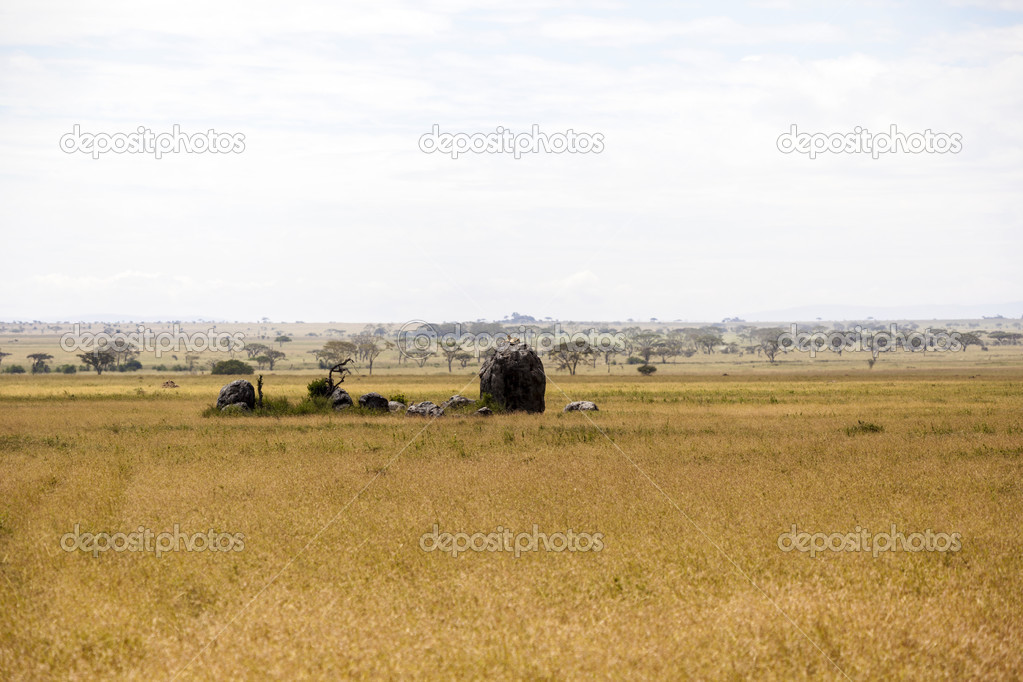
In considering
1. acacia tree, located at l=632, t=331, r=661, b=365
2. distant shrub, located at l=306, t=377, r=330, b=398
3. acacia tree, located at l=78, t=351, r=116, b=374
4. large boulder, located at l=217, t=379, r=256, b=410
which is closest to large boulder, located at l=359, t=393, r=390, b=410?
distant shrub, located at l=306, t=377, r=330, b=398

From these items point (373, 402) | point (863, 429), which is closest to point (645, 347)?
point (373, 402)

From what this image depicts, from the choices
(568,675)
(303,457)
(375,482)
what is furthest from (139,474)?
(568,675)

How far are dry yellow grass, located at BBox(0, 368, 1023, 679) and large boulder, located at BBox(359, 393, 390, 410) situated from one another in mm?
9444

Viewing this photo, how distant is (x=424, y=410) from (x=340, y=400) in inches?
186

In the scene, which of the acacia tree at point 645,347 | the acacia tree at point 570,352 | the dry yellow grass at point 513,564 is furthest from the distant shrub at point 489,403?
the acacia tree at point 645,347

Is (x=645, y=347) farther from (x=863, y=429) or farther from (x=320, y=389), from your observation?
(x=863, y=429)

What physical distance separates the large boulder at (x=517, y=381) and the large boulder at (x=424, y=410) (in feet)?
9.10

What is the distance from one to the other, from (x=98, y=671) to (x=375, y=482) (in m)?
10.0

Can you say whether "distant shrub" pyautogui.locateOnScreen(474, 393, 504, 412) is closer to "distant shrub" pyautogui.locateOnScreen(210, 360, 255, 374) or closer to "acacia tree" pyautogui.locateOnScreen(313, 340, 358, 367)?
"distant shrub" pyautogui.locateOnScreen(210, 360, 255, 374)

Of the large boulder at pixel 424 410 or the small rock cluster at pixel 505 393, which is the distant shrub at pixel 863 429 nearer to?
the small rock cluster at pixel 505 393

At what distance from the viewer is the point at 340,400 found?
36.6 meters

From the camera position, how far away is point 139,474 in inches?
750

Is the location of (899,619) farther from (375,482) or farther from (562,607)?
(375,482)

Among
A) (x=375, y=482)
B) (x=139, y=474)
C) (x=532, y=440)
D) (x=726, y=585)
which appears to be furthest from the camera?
(x=532, y=440)
